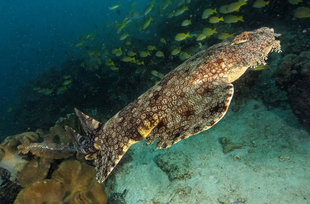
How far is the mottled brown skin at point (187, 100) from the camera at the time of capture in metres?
3.04

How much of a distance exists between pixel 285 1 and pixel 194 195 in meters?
13.5

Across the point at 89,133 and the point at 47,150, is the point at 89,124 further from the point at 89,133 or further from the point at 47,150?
the point at 47,150

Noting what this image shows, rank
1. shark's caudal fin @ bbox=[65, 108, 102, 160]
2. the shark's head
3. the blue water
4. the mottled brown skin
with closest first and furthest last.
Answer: the mottled brown skin
the shark's head
shark's caudal fin @ bbox=[65, 108, 102, 160]
the blue water

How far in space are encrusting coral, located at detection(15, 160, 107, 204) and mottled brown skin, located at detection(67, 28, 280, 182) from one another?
1.73 meters

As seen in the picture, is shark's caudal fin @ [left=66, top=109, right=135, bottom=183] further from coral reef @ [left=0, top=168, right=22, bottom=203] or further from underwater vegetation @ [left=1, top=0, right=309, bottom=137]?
underwater vegetation @ [left=1, top=0, right=309, bottom=137]

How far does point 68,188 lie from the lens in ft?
16.5

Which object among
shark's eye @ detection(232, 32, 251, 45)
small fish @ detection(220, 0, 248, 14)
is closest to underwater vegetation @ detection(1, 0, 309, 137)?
small fish @ detection(220, 0, 248, 14)

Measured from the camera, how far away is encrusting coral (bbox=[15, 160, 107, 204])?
4.61m

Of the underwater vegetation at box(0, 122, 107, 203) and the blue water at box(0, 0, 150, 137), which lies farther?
the blue water at box(0, 0, 150, 137)

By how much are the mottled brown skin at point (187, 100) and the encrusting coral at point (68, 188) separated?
173 cm

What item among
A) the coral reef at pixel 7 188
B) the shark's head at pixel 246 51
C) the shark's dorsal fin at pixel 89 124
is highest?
the shark's head at pixel 246 51

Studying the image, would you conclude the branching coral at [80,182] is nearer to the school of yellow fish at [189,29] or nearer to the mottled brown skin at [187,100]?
the mottled brown skin at [187,100]

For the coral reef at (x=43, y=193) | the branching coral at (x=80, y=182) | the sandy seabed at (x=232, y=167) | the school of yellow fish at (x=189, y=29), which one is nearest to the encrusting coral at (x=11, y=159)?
the coral reef at (x=43, y=193)

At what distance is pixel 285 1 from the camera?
37.9ft
